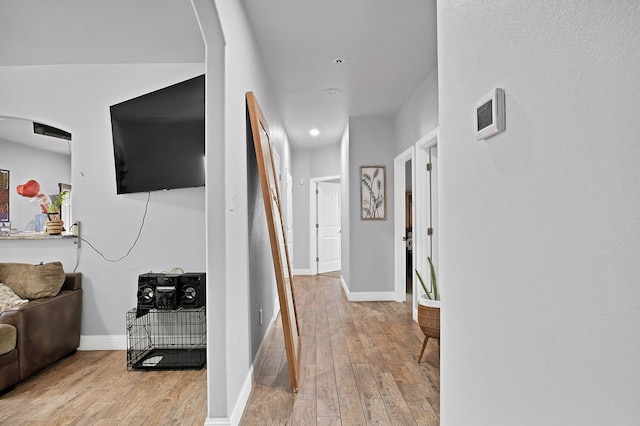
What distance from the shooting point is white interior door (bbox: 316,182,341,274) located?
8.41 m

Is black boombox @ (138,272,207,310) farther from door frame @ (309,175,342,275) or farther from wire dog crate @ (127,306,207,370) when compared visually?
door frame @ (309,175,342,275)

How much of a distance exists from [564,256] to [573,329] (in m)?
0.12

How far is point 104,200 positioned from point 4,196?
97 centimetres

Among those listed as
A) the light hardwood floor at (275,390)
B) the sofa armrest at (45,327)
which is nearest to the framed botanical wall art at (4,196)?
the sofa armrest at (45,327)

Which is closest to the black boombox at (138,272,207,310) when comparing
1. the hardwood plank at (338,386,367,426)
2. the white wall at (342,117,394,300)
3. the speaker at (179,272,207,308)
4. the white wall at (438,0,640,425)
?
the speaker at (179,272,207,308)

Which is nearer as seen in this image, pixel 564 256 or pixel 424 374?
pixel 564 256

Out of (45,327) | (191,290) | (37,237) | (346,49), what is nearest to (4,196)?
(37,237)

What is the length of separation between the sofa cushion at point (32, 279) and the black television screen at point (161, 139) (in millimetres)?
850

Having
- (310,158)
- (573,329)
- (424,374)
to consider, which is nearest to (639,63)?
(573,329)

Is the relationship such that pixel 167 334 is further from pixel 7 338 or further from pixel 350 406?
pixel 350 406

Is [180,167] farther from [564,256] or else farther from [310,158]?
[310,158]

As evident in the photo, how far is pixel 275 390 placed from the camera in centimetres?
268

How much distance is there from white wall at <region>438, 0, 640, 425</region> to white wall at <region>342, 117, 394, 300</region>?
438 cm

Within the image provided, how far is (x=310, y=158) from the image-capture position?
27.6 ft
